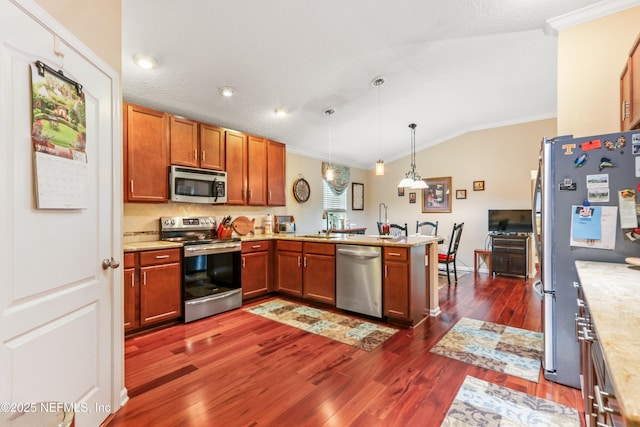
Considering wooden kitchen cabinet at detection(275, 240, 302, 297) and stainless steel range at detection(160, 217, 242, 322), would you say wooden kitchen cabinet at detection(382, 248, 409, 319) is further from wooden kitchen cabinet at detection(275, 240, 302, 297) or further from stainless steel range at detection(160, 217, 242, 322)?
stainless steel range at detection(160, 217, 242, 322)

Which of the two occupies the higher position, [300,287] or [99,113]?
[99,113]

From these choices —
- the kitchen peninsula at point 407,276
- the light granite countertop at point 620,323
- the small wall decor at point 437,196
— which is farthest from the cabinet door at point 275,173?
the light granite countertop at point 620,323

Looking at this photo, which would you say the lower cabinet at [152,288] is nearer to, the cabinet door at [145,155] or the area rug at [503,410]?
the cabinet door at [145,155]

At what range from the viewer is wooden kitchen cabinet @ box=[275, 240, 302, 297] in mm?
3850

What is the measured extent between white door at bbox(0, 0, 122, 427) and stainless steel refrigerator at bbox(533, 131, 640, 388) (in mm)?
2849

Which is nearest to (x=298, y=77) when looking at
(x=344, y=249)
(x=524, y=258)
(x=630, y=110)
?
(x=344, y=249)

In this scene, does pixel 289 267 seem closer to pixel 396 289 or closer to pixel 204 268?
pixel 204 268

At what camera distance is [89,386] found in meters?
1.55

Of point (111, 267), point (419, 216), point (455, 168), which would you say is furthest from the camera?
point (419, 216)

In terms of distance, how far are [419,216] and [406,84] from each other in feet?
11.5

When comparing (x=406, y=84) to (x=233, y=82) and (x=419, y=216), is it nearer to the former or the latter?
(x=233, y=82)

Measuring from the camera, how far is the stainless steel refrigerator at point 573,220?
1741mm

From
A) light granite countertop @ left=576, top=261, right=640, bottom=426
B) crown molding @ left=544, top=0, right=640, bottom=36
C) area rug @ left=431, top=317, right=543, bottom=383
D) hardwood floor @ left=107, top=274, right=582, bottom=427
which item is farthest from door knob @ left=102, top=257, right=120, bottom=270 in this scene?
crown molding @ left=544, top=0, right=640, bottom=36

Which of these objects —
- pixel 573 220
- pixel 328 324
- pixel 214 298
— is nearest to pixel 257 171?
pixel 214 298
